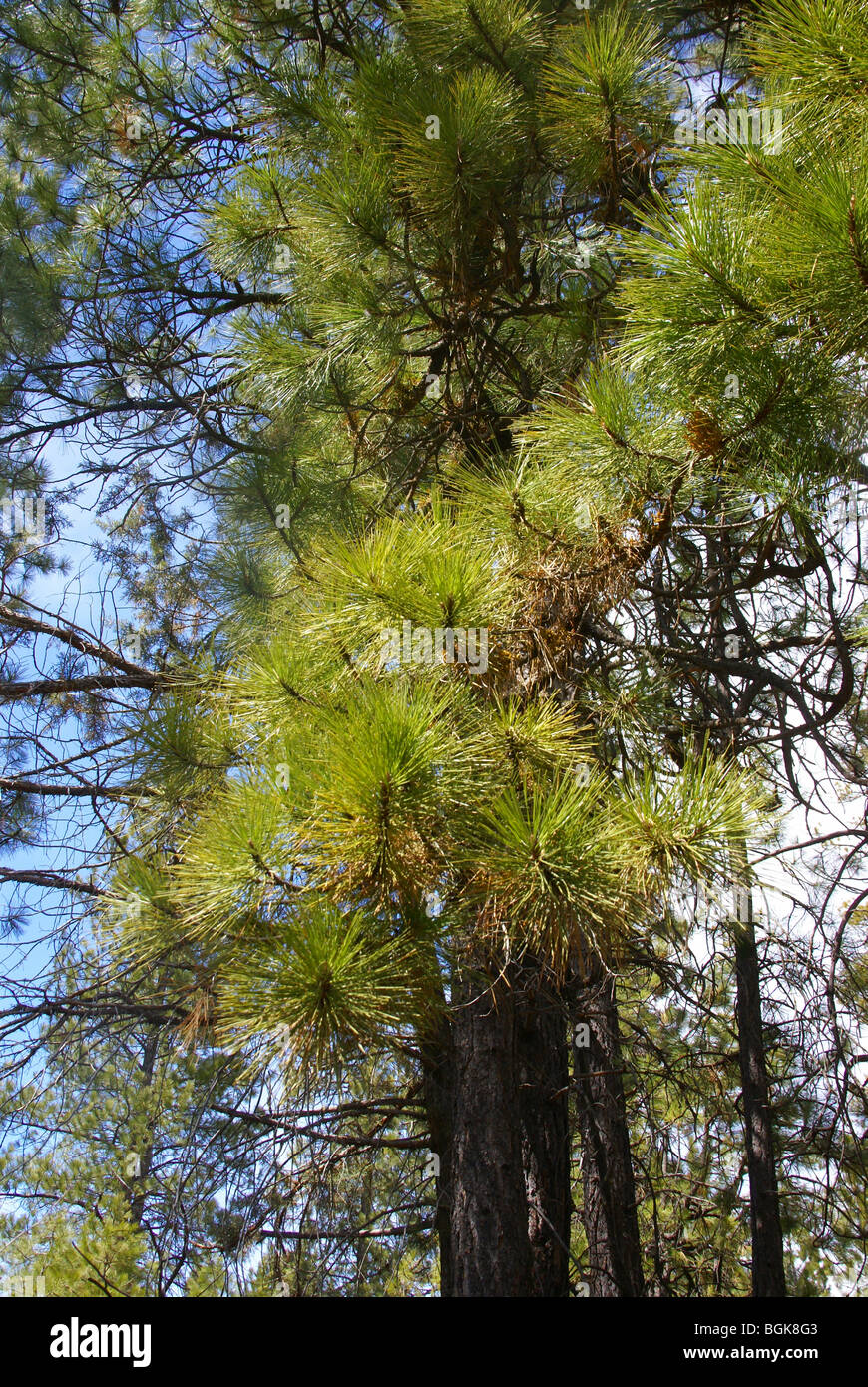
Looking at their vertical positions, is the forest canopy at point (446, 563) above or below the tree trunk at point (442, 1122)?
above

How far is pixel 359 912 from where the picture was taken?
5.22 feet

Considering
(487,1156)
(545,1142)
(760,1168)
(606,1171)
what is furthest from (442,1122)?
(760,1168)

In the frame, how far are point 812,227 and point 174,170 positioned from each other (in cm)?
315

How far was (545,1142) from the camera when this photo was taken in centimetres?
324

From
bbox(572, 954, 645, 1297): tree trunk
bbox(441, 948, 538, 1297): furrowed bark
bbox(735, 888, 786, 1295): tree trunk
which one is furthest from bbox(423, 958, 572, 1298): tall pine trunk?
bbox(735, 888, 786, 1295): tree trunk

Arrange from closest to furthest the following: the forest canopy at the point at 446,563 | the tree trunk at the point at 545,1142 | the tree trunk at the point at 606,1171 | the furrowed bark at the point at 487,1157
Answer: the forest canopy at the point at 446,563
the furrowed bark at the point at 487,1157
the tree trunk at the point at 545,1142
the tree trunk at the point at 606,1171

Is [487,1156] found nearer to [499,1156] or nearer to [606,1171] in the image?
[499,1156]

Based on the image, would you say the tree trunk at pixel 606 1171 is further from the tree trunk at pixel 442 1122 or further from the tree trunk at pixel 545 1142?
the tree trunk at pixel 442 1122

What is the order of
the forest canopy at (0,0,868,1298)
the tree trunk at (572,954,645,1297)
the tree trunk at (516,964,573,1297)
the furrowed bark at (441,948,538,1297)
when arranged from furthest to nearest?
1. the tree trunk at (572,954,645,1297)
2. the tree trunk at (516,964,573,1297)
3. the furrowed bark at (441,948,538,1297)
4. the forest canopy at (0,0,868,1298)

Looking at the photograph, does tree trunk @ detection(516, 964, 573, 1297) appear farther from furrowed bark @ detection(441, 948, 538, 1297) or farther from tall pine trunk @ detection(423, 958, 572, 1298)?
furrowed bark @ detection(441, 948, 538, 1297)

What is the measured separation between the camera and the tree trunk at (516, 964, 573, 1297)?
309 cm

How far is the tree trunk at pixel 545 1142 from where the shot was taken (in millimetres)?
3086

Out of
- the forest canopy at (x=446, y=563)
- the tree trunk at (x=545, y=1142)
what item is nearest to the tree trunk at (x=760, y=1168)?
the forest canopy at (x=446, y=563)

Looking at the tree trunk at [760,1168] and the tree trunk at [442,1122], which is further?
the tree trunk at [760,1168]
